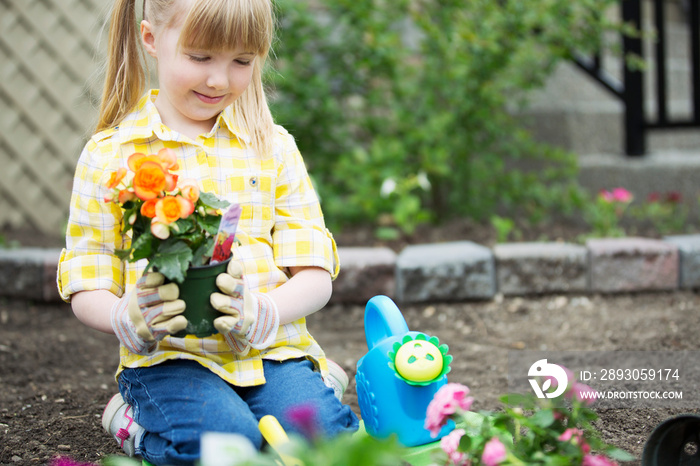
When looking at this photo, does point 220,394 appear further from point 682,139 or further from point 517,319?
point 682,139

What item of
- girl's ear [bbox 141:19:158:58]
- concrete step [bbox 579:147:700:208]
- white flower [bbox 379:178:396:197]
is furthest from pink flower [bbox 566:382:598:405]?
concrete step [bbox 579:147:700:208]

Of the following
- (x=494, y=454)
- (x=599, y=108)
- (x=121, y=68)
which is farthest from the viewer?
(x=599, y=108)

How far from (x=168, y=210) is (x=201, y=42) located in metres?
0.42

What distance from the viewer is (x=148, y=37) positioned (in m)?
1.54

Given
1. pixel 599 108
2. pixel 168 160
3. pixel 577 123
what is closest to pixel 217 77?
pixel 168 160

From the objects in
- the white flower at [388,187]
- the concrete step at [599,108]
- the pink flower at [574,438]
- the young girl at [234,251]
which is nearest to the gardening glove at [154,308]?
the young girl at [234,251]

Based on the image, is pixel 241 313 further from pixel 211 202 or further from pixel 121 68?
pixel 121 68

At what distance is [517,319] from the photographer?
2768mm

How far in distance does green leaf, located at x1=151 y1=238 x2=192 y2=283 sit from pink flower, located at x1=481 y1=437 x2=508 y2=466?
539 mm

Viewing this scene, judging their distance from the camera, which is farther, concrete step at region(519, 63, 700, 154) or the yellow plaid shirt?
concrete step at region(519, 63, 700, 154)

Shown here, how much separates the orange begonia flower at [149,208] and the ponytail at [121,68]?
1.68 ft

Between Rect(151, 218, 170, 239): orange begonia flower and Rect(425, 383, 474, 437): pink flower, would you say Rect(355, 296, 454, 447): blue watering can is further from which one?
Rect(151, 218, 170, 239): orange begonia flower

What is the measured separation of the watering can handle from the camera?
163cm

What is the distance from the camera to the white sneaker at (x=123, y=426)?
1.53 meters
